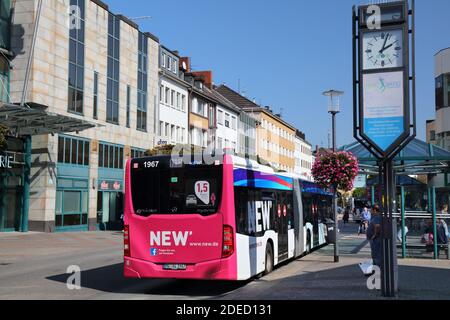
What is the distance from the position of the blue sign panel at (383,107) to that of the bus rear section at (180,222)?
2.92 meters

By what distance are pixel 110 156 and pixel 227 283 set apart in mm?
27850

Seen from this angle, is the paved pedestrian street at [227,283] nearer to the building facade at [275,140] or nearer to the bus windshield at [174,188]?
the bus windshield at [174,188]

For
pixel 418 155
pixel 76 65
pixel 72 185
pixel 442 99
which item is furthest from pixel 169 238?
pixel 442 99

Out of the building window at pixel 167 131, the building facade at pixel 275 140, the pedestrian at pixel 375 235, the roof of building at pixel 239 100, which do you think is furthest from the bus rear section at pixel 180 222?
the roof of building at pixel 239 100

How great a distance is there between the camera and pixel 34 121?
29.2 meters

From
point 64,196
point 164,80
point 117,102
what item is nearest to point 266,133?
point 164,80

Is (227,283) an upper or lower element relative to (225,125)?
lower

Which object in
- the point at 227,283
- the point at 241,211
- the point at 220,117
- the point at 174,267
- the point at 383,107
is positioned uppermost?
the point at 220,117

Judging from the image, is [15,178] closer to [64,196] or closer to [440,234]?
[64,196]

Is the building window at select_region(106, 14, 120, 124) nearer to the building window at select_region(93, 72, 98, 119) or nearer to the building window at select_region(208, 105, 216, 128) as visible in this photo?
the building window at select_region(93, 72, 98, 119)

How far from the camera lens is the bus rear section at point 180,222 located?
11.0 m

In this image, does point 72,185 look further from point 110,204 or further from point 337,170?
point 337,170
